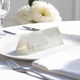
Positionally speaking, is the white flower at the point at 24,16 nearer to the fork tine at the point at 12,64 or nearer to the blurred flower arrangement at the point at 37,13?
the blurred flower arrangement at the point at 37,13

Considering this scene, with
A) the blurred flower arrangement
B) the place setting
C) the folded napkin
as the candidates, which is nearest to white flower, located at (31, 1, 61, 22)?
the blurred flower arrangement

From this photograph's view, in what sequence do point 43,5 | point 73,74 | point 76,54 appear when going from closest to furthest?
point 73,74 < point 76,54 < point 43,5

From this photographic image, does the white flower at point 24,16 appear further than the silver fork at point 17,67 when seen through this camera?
Yes

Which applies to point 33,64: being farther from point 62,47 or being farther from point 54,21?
point 54,21

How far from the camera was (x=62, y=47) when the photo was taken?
60cm

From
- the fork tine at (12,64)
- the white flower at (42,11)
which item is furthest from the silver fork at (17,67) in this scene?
the white flower at (42,11)

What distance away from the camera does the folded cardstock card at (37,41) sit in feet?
1.80

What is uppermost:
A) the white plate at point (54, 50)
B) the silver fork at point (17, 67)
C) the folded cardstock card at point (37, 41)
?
the folded cardstock card at point (37, 41)

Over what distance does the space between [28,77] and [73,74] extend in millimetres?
87

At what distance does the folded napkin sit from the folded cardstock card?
0.07 m

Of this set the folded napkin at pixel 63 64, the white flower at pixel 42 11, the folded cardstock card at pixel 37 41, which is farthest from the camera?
the white flower at pixel 42 11

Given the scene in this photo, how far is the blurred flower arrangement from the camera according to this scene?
37.8 inches

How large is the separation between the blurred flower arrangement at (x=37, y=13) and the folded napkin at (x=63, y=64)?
0.46 m

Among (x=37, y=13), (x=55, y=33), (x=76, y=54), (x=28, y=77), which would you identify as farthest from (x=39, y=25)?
(x=28, y=77)
